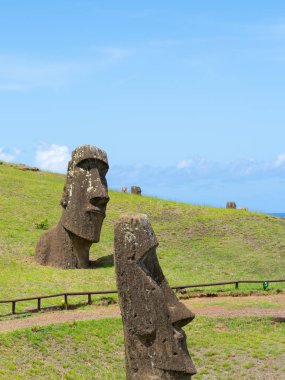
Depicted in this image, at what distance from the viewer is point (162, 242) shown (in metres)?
41.3

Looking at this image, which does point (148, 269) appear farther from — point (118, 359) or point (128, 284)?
point (118, 359)

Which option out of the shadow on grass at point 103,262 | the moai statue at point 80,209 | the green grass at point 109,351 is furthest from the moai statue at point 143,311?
the shadow on grass at point 103,262

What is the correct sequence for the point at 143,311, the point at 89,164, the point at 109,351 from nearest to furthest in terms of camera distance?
the point at 143,311 < the point at 109,351 < the point at 89,164

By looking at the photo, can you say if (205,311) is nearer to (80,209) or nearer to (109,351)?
(109,351)

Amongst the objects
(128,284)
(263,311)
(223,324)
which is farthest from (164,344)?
(263,311)

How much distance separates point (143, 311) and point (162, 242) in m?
25.7

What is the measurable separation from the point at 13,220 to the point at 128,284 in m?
27.9

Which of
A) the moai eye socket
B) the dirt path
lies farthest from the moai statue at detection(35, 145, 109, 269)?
the dirt path

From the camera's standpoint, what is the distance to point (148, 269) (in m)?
15.9

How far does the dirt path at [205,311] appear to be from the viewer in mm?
25969

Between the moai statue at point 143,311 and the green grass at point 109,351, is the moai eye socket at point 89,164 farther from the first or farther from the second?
the moai statue at point 143,311

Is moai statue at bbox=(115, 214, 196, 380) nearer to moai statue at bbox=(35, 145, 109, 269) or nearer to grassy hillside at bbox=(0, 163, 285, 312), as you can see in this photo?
grassy hillside at bbox=(0, 163, 285, 312)

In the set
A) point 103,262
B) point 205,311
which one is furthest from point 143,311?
point 103,262

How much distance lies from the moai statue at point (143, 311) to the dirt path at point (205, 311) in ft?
31.9
